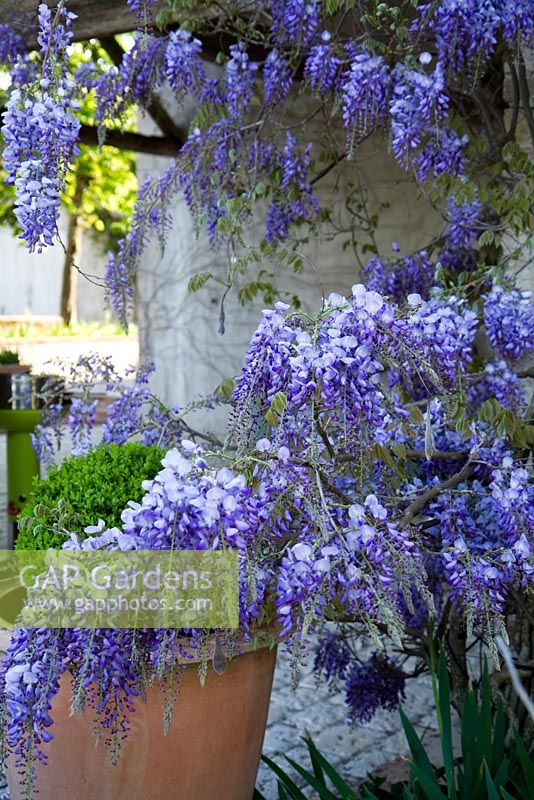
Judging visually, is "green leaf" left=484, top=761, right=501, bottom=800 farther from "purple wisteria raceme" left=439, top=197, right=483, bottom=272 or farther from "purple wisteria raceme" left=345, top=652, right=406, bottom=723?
"purple wisteria raceme" left=439, top=197, right=483, bottom=272

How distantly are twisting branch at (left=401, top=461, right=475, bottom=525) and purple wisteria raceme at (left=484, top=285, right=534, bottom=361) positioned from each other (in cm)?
45

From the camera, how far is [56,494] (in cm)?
241

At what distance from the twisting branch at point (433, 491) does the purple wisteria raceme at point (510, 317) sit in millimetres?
450

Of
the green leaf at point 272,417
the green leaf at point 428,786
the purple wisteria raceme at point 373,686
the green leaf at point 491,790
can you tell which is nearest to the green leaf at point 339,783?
the green leaf at point 428,786

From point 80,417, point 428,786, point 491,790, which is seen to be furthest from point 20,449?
point 491,790

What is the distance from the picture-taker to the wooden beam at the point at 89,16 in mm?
3270

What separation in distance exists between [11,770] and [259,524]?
0.92 m

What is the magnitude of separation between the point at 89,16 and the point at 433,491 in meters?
2.02

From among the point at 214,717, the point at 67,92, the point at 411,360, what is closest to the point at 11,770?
the point at 214,717

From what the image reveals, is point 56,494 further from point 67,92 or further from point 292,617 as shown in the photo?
point 67,92

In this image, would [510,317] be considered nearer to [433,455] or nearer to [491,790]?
[433,455]

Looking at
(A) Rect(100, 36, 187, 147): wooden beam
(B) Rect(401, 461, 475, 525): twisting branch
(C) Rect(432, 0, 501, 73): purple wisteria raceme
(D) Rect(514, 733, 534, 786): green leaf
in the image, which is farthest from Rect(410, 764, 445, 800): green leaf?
(A) Rect(100, 36, 187, 147): wooden beam

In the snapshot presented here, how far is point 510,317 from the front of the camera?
2811 mm

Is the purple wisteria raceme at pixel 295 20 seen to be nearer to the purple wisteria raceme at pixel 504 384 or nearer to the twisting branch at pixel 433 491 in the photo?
the purple wisteria raceme at pixel 504 384
